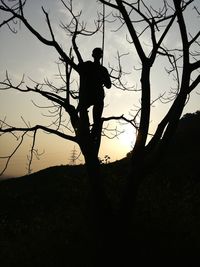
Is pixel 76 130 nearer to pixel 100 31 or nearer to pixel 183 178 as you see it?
pixel 100 31

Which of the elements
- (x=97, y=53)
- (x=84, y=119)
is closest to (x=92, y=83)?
(x=97, y=53)

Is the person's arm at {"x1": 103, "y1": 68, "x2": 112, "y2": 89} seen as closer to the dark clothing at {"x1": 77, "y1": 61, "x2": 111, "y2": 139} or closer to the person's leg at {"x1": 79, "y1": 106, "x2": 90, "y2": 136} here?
the dark clothing at {"x1": 77, "y1": 61, "x2": 111, "y2": 139}

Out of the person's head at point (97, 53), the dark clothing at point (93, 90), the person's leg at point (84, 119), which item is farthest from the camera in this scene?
the person's head at point (97, 53)

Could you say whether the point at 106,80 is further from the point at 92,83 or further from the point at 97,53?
the point at 97,53

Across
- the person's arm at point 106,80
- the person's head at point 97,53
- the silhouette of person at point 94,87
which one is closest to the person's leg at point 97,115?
the silhouette of person at point 94,87

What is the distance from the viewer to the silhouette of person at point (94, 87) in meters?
7.51

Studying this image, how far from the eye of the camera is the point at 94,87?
7742mm

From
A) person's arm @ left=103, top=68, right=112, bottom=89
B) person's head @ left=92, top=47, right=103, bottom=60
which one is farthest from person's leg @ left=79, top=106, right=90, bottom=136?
person's head @ left=92, top=47, right=103, bottom=60

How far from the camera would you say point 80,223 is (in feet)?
35.1

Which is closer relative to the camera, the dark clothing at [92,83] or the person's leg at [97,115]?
the dark clothing at [92,83]

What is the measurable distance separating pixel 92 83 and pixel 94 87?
0.09 metres

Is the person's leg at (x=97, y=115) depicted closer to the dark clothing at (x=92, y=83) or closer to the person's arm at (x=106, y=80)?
the dark clothing at (x=92, y=83)

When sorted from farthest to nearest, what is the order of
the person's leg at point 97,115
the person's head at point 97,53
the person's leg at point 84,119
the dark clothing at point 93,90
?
the person's leg at point 97,115 < the person's head at point 97,53 < the dark clothing at point 93,90 < the person's leg at point 84,119

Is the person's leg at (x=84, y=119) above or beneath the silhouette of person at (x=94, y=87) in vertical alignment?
beneath
